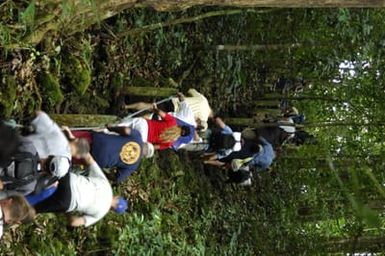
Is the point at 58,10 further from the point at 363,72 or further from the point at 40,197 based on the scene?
the point at 363,72

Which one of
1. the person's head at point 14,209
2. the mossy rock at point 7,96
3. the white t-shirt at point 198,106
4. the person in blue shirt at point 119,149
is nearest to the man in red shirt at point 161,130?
the person in blue shirt at point 119,149

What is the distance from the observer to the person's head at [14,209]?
11.1 ft

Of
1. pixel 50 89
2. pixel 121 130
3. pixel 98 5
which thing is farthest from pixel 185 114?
pixel 98 5

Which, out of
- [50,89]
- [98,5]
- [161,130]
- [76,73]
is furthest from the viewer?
[161,130]

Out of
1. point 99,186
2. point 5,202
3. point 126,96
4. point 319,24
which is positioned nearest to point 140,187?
point 126,96

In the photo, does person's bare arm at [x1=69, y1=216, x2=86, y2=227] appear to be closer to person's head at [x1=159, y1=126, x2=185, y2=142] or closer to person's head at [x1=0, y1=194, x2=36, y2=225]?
person's head at [x1=0, y1=194, x2=36, y2=225]

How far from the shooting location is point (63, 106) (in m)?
6.39

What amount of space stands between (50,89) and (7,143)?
96.6 inches

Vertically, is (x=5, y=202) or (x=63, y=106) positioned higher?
(x=63, y=106)

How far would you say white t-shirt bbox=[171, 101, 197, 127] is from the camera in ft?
23.0

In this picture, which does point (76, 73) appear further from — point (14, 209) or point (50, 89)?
point (14, 209)

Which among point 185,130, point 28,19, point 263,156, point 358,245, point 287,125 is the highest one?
point 28,19

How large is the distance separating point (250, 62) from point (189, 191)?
2925 mm

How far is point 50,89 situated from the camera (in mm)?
5770
